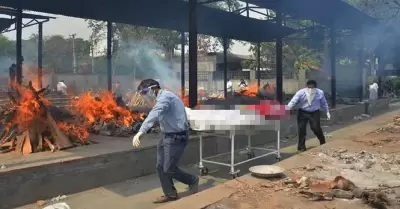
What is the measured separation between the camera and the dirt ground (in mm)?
4555

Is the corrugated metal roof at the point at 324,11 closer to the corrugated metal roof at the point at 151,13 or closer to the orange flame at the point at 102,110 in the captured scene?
the corrugated metal roof at the point at 151,13

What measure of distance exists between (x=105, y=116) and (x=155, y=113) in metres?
4.44

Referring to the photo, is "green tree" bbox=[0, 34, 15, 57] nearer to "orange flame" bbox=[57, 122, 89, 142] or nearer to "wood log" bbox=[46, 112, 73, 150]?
"orange flame" bbox=[57, 122, 89, 142]

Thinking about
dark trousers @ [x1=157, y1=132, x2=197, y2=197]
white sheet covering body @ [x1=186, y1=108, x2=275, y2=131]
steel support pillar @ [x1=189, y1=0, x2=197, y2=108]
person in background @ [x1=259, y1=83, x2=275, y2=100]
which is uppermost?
steel support pillar @ [x1=189, y1=0, x2=197, y2=108]

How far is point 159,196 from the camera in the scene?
6.20m

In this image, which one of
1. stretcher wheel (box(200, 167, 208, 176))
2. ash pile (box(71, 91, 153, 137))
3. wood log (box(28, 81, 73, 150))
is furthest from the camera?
ash pile (box(71, 91, 153, 137))

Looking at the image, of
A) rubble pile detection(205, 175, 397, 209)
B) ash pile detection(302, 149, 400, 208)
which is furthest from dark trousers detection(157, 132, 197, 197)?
ash pile detection(302, 149, 400, 208)

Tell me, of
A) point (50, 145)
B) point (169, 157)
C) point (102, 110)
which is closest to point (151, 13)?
point (102, 110)

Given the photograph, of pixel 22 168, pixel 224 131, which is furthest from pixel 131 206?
pixel 224 131

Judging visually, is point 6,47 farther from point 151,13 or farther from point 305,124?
point 305,124

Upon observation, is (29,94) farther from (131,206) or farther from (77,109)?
(131,206)

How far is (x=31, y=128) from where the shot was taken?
709 cm

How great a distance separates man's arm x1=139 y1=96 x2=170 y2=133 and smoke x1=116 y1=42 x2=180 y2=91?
25927 mm

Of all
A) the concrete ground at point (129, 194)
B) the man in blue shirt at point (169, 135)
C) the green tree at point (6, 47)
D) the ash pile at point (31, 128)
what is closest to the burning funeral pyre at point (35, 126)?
the ash pile at point (31, 128)
